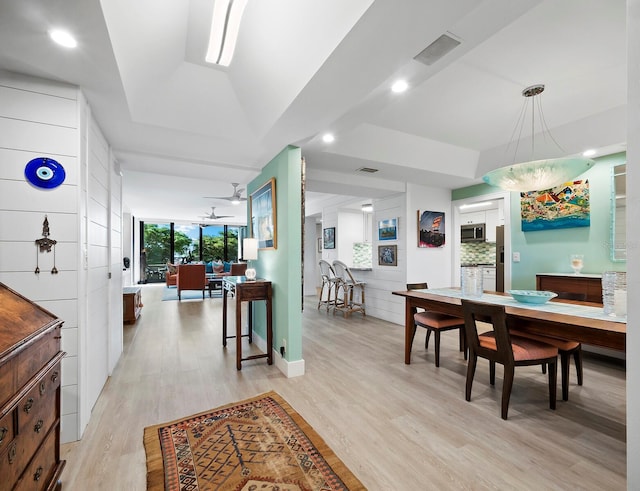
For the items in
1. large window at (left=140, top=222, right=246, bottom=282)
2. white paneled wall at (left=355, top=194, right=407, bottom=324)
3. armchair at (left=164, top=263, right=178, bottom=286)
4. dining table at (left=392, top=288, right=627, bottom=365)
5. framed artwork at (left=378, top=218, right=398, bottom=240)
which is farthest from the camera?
large window at (left=140, top=222, right=246, bottom=282)

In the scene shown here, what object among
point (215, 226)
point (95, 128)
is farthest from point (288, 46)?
point (215, 226)

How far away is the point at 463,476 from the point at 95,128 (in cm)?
348

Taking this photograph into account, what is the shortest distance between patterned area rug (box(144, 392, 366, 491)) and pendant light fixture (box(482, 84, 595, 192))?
2723mm

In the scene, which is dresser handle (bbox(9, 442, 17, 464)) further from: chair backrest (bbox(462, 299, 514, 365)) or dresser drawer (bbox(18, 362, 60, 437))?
chair backrest (bbox(462, 299, 514, 365))

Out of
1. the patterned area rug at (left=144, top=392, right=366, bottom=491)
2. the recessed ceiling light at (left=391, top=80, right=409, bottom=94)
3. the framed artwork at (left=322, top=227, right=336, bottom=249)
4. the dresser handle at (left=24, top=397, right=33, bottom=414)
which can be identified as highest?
the recessed ceiling light at (left=391, top=80, right=409, bottom=94)

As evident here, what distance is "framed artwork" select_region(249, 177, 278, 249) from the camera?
3.23 meters

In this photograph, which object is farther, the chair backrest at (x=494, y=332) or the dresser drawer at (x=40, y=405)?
the chair backrest at (x=494, y=332)

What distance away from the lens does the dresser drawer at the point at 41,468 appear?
→ 111 cm

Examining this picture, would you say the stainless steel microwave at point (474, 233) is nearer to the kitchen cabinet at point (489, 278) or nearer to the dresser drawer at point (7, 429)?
the kitchen cabinet at point (489, 278)

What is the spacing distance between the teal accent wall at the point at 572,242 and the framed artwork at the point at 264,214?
3.55m

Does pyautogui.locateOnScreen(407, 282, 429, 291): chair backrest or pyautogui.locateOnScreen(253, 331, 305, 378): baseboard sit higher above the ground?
pyautogui.locateOnScreen(407, 282, 429, 291): chair backrest

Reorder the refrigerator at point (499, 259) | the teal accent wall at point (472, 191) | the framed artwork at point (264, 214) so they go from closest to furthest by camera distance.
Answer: the framed artwork at point (264, 214) < the teal accent wall at point (472, 191) < the refrigerator at point (499, 259)

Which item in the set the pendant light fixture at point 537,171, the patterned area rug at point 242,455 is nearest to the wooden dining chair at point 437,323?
the pendant light fixture at point 537,171

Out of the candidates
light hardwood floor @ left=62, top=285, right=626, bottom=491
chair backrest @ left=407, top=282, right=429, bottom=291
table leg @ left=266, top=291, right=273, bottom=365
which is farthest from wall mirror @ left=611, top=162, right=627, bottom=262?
table leg @ left=266, top=291, right=273, bottom=365
